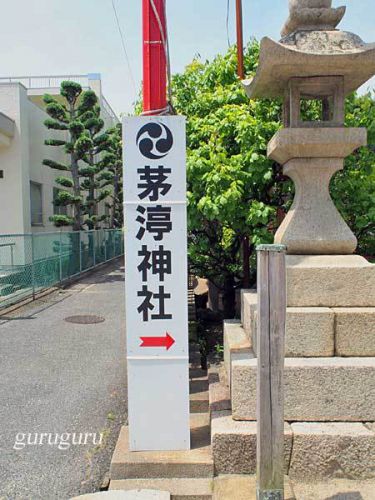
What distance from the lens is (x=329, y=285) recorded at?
12.2ft

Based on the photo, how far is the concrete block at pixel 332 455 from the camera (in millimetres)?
3205

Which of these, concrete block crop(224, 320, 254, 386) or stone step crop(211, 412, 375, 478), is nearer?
stone step crop(211, 412, 375, 478)

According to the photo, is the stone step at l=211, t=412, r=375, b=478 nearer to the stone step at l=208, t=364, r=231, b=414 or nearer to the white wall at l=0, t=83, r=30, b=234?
the stone step at l=208, t=364, r=231, b=414

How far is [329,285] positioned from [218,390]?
4.91ft

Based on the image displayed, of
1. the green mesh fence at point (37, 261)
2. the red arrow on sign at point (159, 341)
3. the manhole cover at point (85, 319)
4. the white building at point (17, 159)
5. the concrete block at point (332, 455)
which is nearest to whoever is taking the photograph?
the concrete block at point (332, 455)

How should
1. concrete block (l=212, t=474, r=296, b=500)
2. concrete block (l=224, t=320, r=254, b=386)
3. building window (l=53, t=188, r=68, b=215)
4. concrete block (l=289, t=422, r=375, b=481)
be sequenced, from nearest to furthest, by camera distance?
concrete block (l=212, t=474, r=296, b=500), concrete block (l=289, t=422, r=375, b=481), concrete block (l=224, t=320, r=254, b=386), building window (l=53, t=188, r=68, b=215)

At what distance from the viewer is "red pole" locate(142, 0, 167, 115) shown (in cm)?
337

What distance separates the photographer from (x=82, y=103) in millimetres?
16484

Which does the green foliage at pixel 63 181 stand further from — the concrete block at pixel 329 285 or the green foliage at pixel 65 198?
the concrete block at pixel 329 285

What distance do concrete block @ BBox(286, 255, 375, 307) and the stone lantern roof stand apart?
174cm

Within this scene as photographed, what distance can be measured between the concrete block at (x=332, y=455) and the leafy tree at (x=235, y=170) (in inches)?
91.3

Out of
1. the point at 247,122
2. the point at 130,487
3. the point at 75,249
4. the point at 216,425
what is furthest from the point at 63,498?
the point at 75,249

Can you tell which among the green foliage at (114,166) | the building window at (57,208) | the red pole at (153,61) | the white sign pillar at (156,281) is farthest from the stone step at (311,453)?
the green foliage at (114,166)

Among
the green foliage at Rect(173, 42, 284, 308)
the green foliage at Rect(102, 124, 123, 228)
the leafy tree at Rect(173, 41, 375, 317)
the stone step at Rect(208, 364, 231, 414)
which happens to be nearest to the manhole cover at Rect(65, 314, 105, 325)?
the green foliage at Rect(173, 42, 284, 308)
